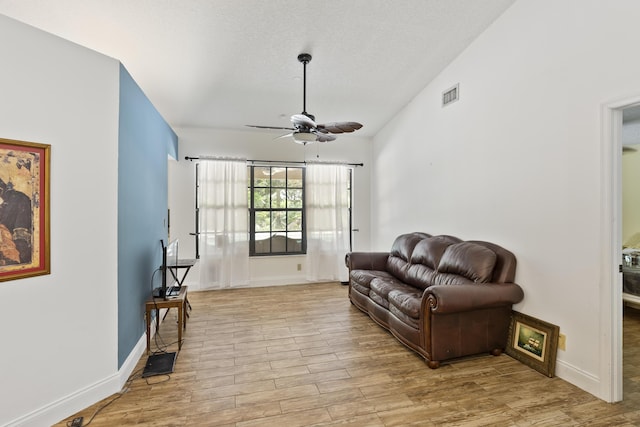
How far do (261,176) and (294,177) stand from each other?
23.9 inches

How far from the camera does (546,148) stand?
261 centimetres

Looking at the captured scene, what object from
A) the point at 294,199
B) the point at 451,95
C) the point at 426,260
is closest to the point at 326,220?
the point at 294,199

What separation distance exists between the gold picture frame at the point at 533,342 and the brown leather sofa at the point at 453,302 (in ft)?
0.25

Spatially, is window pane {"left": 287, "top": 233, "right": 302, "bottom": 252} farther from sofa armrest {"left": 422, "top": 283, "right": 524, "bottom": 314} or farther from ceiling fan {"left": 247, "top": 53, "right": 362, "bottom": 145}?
sofa armrest {"left": 422, "top": 283, "right": 524, "bottom": 314}

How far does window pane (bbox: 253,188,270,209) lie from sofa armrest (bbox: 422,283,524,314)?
11.7ft

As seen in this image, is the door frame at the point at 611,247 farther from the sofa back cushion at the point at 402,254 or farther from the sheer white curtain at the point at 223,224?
Answer: the sheer white curtain at the point at 223,224

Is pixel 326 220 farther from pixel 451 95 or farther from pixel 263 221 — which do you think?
pixel 451 95

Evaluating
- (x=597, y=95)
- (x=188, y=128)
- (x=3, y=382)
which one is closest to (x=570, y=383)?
(x=597, y=95)

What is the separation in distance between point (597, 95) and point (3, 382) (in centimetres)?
427

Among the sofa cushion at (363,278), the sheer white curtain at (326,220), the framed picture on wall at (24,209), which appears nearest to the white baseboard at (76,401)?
the framed picture on wall at (24,209)

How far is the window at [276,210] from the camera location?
5.51 m

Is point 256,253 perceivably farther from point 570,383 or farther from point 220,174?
point 570,383

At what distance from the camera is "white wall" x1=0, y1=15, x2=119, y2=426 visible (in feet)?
5.83

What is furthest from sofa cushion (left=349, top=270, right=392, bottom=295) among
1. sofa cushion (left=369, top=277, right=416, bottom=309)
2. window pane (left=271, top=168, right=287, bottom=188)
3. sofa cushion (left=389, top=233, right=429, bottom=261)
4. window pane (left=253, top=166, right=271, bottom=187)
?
window pane (left=253, top=166, right=271, bottom=187)
